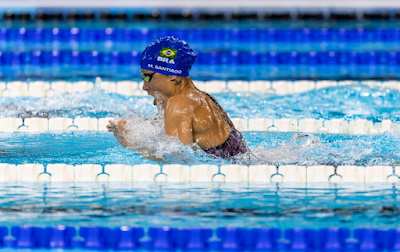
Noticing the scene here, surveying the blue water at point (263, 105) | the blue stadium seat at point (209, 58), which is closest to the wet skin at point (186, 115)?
the blue water at point (263, 105)

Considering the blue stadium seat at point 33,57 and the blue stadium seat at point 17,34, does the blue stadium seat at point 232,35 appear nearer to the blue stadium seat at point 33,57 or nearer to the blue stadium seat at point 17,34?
the blue stadium seat at point 33,57

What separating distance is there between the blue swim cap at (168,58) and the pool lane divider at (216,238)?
1.09 metres

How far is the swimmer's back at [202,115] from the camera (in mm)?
3400

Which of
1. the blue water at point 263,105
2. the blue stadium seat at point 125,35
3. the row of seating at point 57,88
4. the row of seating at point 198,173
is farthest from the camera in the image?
the blue stadium seat at point 125,35

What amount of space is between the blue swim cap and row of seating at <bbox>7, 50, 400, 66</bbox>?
3965mm

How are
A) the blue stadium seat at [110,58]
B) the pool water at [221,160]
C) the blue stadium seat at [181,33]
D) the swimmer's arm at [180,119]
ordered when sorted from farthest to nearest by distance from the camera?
the blue stadium seat at [181,33] < the blue stadium seat at [110,58] < the swimmer's arm at [180,119] < the pool water at [221,160]

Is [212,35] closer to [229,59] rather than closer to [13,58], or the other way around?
[229,59]

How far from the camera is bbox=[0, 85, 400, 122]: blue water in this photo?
5.66 m

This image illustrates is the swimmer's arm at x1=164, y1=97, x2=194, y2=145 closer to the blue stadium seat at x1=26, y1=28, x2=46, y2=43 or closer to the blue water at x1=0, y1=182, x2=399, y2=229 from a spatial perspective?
the blue water at x1=0, y1=182, x2=399, y2=229

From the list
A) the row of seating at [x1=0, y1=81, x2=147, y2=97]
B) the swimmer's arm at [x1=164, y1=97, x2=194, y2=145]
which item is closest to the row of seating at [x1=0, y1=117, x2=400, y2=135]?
the row of seating at [x1=0, y1=81, x2=147, y2=97]

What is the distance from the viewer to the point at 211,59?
24.6 ft

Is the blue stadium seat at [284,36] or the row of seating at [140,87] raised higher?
the blue stadium seat at [284,36]

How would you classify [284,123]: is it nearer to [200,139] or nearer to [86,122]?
[86,122]

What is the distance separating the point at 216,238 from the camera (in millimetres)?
2625
